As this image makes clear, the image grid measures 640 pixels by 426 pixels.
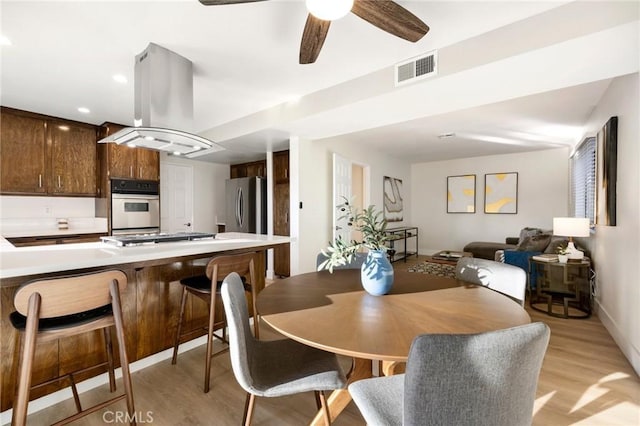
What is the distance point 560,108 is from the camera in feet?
11.4

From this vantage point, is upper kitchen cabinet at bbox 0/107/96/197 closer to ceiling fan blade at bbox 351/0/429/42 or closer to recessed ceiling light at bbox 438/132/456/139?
ceiling fan blade at bbox 351/0/429/42

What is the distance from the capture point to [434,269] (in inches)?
211

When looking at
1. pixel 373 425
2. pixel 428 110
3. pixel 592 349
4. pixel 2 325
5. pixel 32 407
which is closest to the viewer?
pixel 373 425

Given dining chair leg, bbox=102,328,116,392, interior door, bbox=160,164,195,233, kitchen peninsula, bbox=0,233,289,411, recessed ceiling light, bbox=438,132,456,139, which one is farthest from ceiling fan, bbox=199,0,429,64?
interior door, bbox=160,164,195,233

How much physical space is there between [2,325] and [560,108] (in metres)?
5.26

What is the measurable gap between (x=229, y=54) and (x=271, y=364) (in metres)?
2.29

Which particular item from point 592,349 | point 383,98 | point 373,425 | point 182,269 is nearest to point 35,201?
point 182,269

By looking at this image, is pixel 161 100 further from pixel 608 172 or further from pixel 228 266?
pixel 608 172

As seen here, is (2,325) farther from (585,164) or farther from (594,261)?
(585,164)

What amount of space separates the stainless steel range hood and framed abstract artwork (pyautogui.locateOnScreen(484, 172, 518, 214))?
20.7 feet

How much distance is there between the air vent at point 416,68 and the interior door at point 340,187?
211 cm

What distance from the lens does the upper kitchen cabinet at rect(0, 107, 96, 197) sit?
3455 millimetres

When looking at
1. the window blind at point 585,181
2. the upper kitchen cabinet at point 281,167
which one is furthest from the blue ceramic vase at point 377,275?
the upper kitchen cabinet at point 281,167

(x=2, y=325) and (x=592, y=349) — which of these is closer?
(x=2, y=325)
